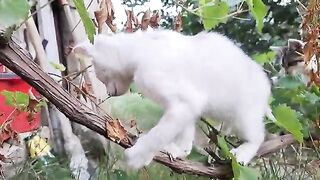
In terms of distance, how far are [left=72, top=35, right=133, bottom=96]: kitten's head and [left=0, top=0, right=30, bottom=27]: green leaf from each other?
0.20 meters

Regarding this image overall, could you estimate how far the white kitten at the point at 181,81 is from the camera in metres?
0.46

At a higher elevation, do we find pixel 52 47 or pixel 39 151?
pixel 52 47

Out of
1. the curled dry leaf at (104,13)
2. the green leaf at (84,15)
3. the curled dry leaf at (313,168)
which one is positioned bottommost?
the curled dry leaf at (313,168)

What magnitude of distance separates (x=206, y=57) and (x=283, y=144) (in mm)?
195

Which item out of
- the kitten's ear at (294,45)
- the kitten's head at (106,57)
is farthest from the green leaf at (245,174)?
the kitten's ear at (294,45)

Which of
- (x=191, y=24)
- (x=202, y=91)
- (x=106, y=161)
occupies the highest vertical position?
(x=202, y=91)

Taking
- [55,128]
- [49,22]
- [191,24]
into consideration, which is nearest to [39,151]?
[55,128]

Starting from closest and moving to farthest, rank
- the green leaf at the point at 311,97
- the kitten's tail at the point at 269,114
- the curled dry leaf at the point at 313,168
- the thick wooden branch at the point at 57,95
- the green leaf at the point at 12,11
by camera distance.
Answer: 1. the green leaf at the point at 12,11
2. the thick wooden branch at the point at 57,95
3. the kitten's tail at the point at 269,114
4. the green leaf at the point at 311,97
5. the curled dry leaf at the point at 313,168

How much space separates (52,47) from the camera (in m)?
0.81

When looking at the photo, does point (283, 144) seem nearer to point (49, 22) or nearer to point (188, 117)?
point (188, 117)

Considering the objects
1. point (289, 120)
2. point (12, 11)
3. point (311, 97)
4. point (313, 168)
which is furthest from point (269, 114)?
point (12, 11)

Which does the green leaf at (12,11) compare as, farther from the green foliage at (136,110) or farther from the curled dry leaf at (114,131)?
the green foliage at (136,110)

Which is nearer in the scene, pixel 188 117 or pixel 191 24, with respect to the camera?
pixel 188 117

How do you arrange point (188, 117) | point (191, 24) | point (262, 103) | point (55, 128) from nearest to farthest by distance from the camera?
point (188, 117), point (262, 103), point (55, 128), point (191, 24)
